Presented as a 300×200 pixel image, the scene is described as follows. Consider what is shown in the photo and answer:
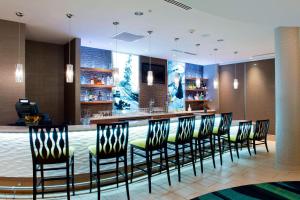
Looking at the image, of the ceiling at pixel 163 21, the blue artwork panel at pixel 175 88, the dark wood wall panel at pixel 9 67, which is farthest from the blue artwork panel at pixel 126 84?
the dark wood wall panel at pixel 9 67

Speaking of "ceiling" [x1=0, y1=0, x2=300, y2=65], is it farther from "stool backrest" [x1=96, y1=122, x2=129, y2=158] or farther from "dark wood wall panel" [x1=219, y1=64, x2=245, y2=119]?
"dark wood wall panel" [x1=219, y1=64, x2=245, y2=119]

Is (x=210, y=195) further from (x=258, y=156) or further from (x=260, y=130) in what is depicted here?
(x=260, y=130)

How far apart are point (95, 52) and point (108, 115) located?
1.98 metres

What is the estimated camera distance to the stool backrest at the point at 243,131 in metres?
4.92

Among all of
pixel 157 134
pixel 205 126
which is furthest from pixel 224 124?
pixel 157 134

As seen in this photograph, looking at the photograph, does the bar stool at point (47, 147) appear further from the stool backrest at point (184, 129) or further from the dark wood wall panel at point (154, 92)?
the dark wood wall panel at point (154, 92)

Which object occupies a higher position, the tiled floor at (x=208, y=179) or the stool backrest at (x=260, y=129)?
the stool backrest at (x=260, y=129)

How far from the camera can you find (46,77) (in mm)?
5773

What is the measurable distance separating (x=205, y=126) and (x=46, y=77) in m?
4.44

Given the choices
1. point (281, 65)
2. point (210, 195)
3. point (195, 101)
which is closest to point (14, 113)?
point (210, 195)

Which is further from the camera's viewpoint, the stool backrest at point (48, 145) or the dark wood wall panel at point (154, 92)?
the dark wood wall panel at point (154, 92)

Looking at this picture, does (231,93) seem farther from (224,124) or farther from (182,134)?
(182,134)

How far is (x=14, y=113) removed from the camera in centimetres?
430

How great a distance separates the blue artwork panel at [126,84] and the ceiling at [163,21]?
0.61 m
